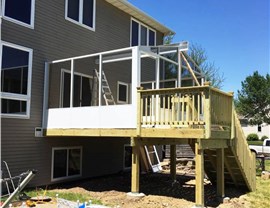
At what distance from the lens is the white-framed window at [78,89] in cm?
1178

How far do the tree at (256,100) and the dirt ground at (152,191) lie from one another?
38.9 meters

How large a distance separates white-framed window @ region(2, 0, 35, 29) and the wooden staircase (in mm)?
7042

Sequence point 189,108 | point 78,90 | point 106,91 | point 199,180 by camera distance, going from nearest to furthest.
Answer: point 199,180 → point 189,108 → point 78,90 → point 106,91

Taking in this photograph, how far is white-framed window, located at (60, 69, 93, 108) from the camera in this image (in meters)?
11.8

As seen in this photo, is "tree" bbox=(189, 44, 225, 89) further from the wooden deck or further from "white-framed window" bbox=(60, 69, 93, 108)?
the wooden deck

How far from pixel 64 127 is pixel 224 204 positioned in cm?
533

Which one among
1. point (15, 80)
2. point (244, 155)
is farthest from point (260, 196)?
point (15, 80)

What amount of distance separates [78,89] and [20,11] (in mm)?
3370

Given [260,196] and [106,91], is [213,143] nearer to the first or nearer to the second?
[260,196]

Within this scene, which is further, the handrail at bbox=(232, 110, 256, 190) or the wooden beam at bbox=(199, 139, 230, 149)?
the handrail at bbox=(232, 110, 256, 190)

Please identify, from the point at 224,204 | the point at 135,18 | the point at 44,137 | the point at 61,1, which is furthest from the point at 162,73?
the point at 224,204

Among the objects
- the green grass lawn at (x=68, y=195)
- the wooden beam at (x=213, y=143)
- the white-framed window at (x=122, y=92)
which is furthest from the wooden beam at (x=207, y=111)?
the white-framed window at (x=122, y=92)

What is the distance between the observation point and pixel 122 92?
599 inches

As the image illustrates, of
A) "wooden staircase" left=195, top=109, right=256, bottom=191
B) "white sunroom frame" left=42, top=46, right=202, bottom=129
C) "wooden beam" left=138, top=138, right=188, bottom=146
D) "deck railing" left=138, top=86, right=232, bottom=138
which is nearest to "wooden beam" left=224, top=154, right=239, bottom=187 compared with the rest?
"wooden staircase" left=195, top=109, right=256, bottom=191
